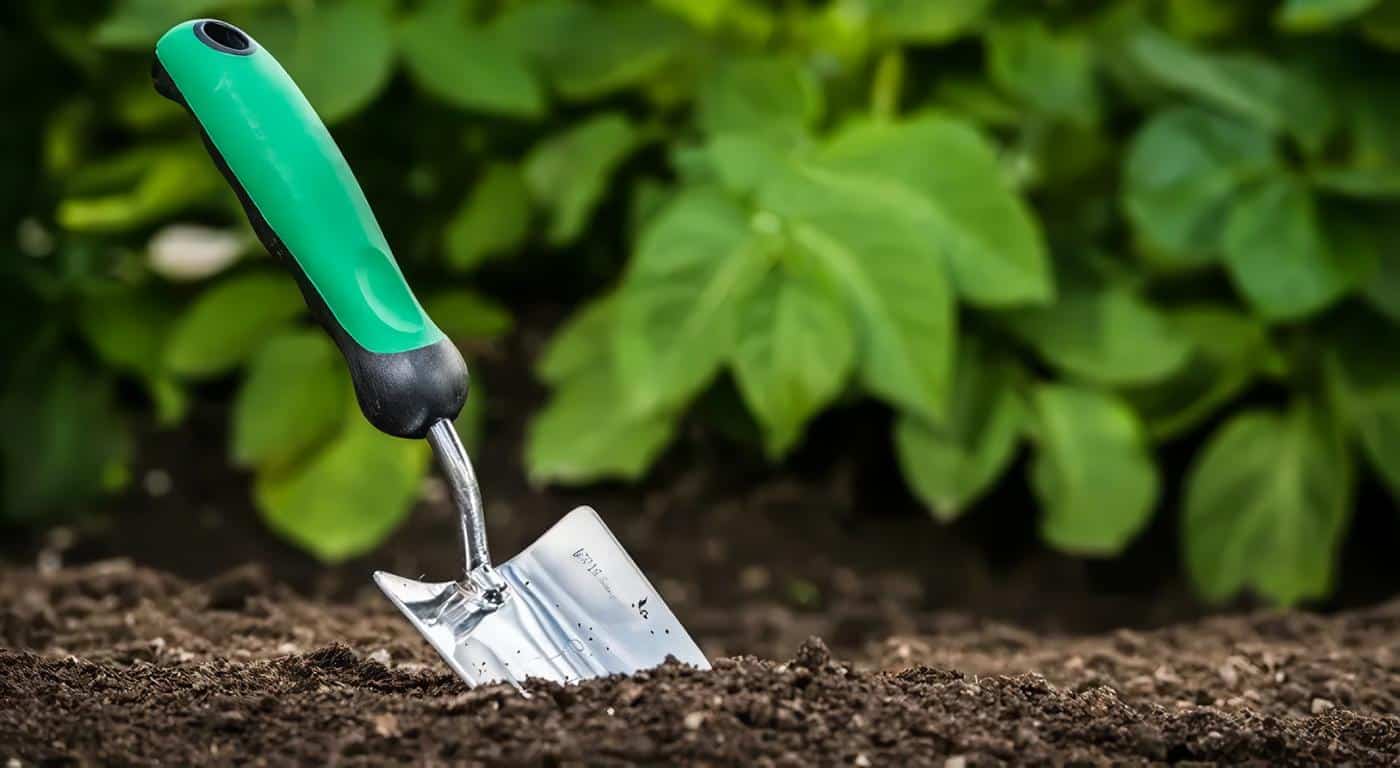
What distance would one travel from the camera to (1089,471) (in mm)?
1845

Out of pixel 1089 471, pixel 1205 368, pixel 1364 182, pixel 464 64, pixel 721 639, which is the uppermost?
pixel 464 64

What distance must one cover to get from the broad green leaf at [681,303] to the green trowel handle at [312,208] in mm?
745

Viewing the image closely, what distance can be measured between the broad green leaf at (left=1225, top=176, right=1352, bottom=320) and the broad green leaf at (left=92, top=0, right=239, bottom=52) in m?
1.23

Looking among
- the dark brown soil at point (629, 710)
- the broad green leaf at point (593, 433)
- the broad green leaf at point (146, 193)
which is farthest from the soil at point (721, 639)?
the broad green leaf at point (146, 193)

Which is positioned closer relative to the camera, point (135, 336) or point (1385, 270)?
point (1385, 270)

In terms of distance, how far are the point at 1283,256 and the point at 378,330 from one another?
4.10ft

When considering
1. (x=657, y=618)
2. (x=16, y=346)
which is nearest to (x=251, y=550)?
(x=16, y=346)

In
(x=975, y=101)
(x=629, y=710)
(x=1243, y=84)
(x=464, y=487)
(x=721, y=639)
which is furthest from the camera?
(x=975, y=101)

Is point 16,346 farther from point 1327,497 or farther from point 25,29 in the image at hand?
point 1327,497

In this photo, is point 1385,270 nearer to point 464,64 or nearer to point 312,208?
point 464,64

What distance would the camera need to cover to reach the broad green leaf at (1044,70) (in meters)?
1.87

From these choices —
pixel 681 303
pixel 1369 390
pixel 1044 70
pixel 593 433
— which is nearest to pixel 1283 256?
pixel 1369 390

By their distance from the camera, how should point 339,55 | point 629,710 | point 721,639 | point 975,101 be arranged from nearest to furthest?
point 629,710 → point 721,639 → point 339,55 → point 975,101

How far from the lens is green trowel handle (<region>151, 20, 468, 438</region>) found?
3.01 ft
